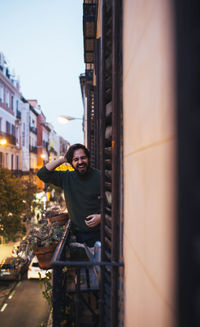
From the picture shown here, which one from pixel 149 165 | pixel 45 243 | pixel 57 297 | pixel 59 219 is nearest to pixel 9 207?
pixel 59 219

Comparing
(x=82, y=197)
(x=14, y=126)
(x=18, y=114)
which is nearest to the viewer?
(x=82, y=197)

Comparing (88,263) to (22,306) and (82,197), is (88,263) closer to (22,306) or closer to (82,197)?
(82,197)

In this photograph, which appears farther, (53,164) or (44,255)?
(53,164)

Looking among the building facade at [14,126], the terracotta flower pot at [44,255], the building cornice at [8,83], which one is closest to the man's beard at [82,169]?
the terracotta flower pot at [44,255]

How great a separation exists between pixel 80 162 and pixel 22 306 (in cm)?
1113

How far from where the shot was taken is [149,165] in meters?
1.25

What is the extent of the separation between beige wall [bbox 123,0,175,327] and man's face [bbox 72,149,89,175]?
1.98 metres

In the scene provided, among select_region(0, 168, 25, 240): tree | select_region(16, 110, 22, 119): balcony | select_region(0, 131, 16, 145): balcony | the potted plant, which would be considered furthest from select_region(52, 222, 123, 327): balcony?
select_region(16, 110, 22, 119): balcony

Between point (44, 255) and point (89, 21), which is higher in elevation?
point (89, 21)

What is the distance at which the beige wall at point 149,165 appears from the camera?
38.0 inches

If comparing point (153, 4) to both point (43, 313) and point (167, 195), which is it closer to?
point (167, 195)

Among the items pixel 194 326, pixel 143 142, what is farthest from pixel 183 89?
pixel 143 142

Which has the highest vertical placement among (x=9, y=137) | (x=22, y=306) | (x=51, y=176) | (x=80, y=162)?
(x=9, y=137)

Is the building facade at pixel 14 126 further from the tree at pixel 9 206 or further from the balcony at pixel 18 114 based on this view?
the tree at pixel 9 206
